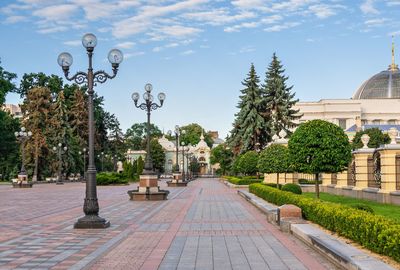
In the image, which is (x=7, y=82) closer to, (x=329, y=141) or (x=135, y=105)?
(x=135, y=105)

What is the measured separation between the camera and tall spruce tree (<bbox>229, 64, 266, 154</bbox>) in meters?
56.3

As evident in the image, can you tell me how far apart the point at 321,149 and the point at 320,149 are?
4cm

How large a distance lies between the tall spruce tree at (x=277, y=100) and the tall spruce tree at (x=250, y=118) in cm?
93

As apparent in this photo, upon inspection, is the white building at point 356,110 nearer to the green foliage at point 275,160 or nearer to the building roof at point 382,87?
the building roof at point 382,87

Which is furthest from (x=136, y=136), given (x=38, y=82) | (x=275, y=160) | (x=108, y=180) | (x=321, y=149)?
(x=321, y=149)

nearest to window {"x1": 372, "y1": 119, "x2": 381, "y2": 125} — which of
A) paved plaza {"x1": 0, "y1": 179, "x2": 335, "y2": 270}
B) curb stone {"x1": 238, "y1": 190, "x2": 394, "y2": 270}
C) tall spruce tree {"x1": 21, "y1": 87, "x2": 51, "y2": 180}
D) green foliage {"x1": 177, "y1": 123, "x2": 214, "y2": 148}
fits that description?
tall spruce tree {"x1": 21, "y1": 87, "x2": 51, "y2": 180}

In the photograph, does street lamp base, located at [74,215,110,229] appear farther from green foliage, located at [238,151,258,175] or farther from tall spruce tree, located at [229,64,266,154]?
tall spruce tree, located at [229,64,266,154]

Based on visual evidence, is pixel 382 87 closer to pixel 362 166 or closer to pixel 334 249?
pixel 362 166

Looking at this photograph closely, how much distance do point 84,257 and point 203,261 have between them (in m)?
2.25

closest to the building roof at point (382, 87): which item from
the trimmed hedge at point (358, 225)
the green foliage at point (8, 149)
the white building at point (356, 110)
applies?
the white building at point (356, 110)

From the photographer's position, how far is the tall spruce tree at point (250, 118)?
185 feet

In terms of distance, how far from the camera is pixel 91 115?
15586mm

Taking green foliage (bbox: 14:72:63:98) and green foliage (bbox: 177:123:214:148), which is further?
green foliage (bbox: 177:123:214:148)

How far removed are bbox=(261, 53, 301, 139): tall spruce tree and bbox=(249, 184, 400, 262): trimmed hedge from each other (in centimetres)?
4161
